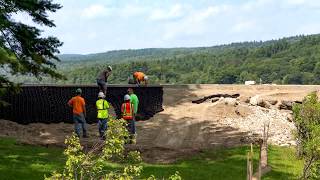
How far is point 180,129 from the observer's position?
87.0 ft

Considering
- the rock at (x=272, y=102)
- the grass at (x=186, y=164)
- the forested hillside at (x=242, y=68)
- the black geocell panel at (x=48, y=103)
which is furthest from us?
the forested hillside at (x=242, y=68)

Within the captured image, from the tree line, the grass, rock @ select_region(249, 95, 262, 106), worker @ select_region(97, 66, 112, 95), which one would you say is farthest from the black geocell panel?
the tree line

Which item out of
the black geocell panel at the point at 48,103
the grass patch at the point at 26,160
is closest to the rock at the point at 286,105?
the black geocell panel at the point at 48,103

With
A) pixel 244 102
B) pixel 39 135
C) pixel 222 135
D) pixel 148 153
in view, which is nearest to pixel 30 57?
pixel 39 135

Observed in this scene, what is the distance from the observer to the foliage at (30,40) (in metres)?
21.4

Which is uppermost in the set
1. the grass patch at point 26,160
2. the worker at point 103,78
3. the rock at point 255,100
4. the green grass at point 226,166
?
the worker at point 103,78

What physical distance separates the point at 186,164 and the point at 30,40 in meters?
8.50

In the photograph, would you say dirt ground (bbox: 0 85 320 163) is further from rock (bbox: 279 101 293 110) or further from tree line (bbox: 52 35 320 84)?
tree line (bbox: 52 35 320 84)

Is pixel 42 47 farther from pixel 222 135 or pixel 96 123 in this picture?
pixel 222 135

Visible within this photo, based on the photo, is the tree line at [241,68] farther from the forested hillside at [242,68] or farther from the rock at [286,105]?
the rock at [286,105]

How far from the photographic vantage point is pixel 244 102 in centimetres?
3472

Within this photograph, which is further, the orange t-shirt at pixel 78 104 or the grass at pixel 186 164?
the orange t-shirt at pixel 78 104

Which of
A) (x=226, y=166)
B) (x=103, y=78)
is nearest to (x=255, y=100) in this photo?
(x=103, y=78)

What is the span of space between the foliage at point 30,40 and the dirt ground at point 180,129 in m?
2.88
